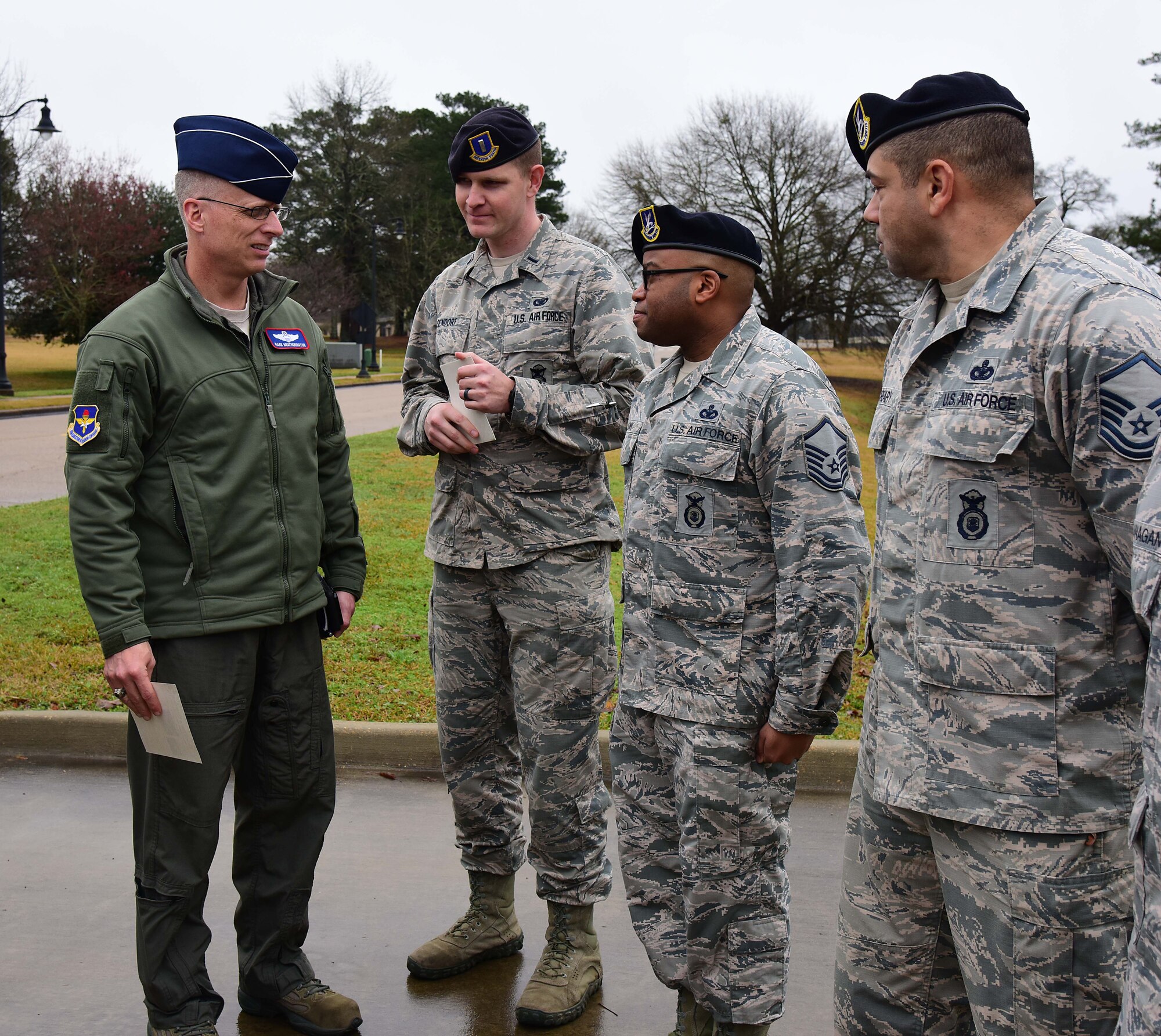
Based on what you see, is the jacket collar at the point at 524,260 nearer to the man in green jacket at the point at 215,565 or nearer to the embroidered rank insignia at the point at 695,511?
the man in green jacket at the point at 215,565

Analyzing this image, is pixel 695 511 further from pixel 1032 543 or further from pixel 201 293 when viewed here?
pixel 201 293

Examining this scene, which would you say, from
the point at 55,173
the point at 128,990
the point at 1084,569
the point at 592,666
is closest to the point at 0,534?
the point at 128,990

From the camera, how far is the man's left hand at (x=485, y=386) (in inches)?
136

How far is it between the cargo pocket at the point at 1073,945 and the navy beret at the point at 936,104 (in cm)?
149

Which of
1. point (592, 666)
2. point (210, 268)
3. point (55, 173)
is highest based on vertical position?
point (55, 173)

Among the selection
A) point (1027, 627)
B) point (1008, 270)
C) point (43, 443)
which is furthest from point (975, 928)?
point (43, 443)

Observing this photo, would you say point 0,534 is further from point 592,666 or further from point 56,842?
point 592,666

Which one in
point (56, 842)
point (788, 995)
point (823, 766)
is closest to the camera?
point (788, 995)

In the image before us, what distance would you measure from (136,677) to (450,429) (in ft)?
3.83

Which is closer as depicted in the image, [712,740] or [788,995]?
[712,740]

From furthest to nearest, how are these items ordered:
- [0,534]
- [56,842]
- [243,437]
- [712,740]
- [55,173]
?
[55,173] → [0,534] → [56,842] → [243,437] → [712,740]

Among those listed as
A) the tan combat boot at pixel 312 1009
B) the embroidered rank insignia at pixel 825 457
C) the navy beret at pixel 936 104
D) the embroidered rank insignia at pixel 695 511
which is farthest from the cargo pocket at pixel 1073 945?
the tan combat boot at pixel 312 1009

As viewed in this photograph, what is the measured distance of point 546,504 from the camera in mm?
3584

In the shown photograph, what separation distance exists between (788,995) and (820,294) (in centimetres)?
4264
